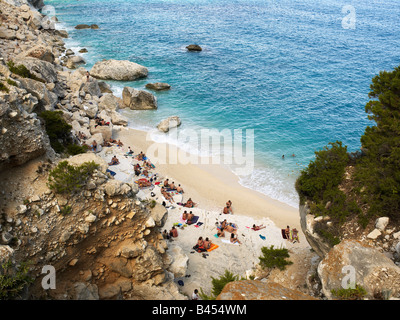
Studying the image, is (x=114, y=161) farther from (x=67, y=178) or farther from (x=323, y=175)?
(x=323, y=175)

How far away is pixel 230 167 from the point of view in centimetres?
3203

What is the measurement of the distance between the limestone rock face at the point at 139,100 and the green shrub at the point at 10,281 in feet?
114

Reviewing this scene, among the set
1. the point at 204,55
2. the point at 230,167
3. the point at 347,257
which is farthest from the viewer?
the point at 204,55

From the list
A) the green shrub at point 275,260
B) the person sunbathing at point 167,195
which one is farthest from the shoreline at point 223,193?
the green shrub at point 275,260

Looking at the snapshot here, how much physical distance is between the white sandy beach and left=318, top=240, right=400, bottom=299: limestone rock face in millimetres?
8239

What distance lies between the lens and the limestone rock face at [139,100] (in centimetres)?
4267

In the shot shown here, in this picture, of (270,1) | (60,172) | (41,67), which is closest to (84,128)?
(41,67)

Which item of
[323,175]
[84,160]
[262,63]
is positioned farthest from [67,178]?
[262,63]
